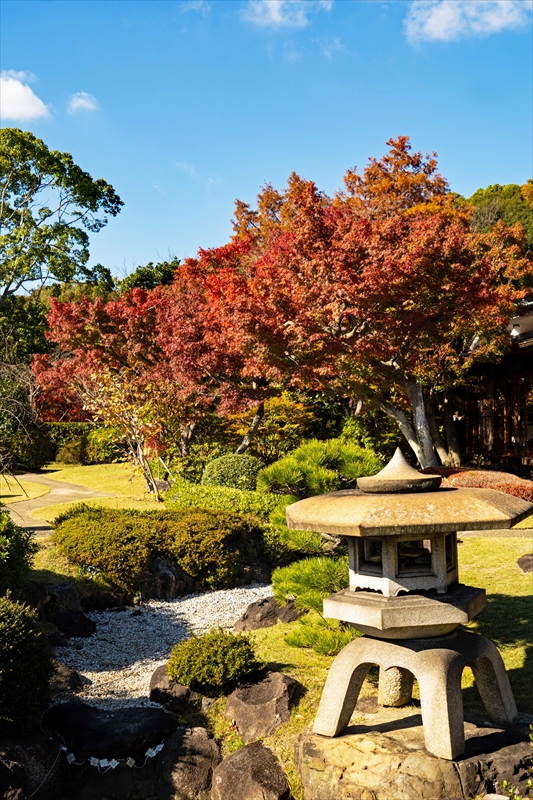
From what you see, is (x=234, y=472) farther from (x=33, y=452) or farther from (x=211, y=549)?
(x=33, y=452)

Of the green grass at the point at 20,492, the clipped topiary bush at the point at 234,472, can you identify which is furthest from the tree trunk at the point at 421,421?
the green grass at the point at 20,492

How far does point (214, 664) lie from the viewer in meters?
5.85

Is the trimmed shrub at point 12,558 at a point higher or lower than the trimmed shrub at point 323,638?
higher

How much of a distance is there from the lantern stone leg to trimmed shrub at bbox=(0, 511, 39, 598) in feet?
12.0

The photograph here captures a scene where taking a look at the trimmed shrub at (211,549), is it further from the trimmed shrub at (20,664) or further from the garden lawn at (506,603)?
the trimmed shrub at (20,664)

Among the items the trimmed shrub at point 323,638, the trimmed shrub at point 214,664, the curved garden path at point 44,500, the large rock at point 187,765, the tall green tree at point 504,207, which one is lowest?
the large rock at point 187,765

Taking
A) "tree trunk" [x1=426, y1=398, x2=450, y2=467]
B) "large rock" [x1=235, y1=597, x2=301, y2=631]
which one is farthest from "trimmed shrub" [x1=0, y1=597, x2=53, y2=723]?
"tree trunk" [x1=426, y1=398, x2=450, y2=467]

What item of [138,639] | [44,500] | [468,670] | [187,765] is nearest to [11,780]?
[187,765]

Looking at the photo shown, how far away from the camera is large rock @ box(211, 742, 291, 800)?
4707mm

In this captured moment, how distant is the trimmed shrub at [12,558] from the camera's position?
682cm

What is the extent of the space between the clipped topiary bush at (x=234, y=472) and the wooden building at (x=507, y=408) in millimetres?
7468

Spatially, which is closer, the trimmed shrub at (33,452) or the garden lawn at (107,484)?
the garden lawn at (107,484)

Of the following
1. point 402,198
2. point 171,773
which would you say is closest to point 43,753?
point 171,773

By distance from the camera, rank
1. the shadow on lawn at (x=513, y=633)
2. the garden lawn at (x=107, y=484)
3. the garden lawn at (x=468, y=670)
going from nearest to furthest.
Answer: the garden lawn at (x=468, y=670)
the shadow on lawn at (x=513, y=633)
the garden lawn at (x=107, y=484)
